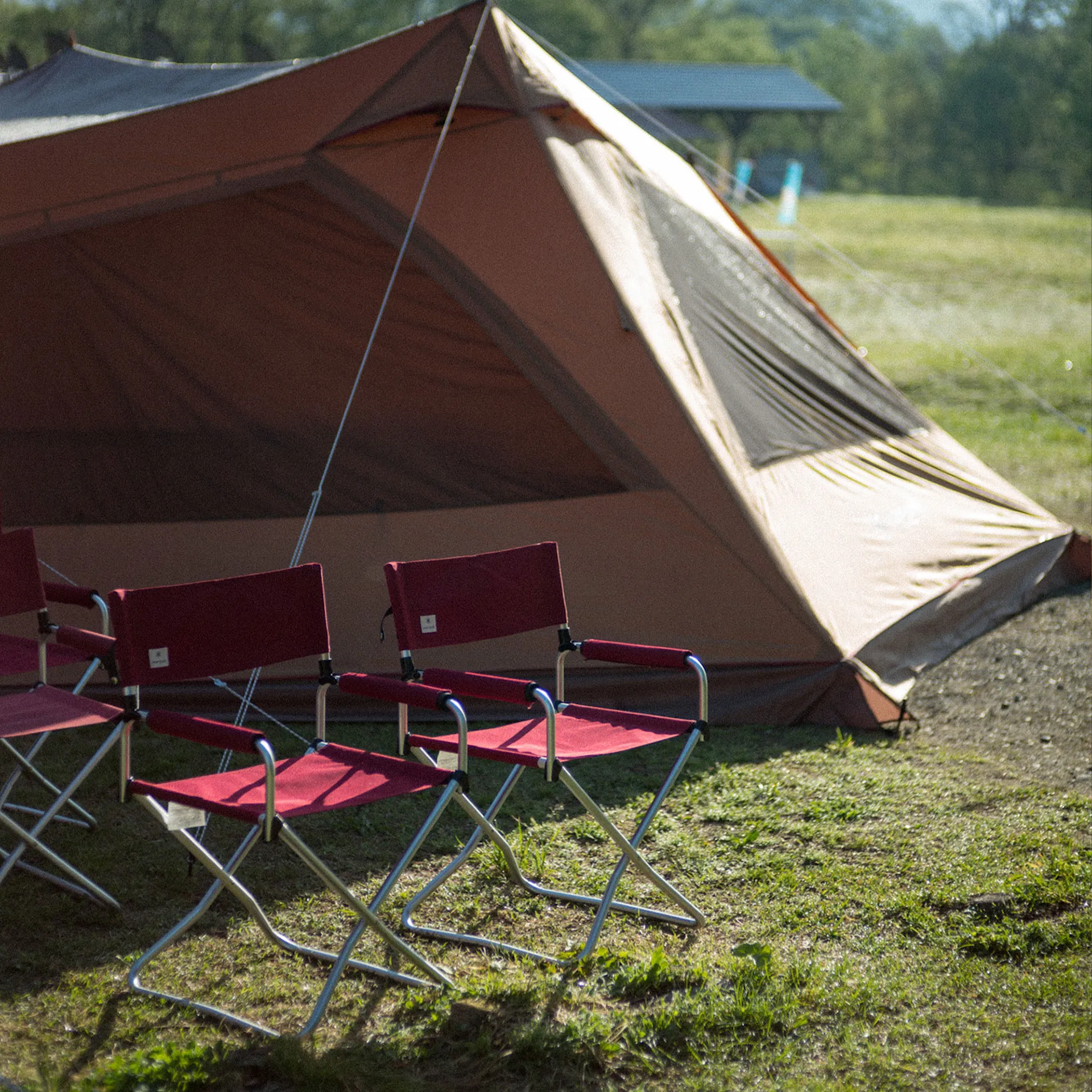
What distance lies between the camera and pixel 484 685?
9.52 ft

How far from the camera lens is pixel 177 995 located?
2654 millimetres

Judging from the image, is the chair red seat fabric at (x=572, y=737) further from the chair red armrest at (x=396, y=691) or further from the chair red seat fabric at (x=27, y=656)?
the chair red seat fabric at (x=27, y=656)

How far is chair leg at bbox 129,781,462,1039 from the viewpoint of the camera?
244 centimetres

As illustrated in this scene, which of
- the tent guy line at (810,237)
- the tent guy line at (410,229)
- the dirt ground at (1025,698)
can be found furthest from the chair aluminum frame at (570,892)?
the tent guy line at (810,237)

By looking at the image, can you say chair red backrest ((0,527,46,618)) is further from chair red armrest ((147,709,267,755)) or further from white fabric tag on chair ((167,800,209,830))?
white fabric tag on chair ((167,800,209,830))

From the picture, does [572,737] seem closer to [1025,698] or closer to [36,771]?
[36,771]

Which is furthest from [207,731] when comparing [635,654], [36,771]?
[36,771]

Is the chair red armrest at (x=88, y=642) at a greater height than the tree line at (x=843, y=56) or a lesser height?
lesser

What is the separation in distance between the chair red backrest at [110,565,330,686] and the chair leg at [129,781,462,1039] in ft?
1.21

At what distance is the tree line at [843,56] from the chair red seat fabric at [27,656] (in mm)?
5108

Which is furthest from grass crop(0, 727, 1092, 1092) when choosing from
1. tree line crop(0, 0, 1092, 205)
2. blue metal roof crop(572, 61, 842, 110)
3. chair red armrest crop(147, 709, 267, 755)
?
blue metal roof crop(572, 61, 842, 110)

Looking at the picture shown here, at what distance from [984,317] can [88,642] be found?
1577cm

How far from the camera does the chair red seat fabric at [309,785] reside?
253cm

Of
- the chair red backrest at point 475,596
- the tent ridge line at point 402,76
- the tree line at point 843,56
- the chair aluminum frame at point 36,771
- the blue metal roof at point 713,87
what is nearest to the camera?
the chair red backrest at point 475,596
